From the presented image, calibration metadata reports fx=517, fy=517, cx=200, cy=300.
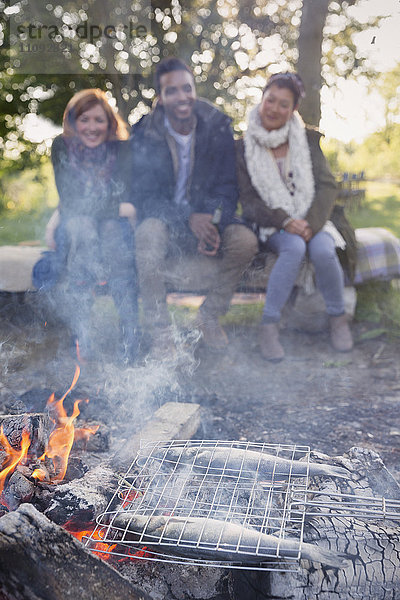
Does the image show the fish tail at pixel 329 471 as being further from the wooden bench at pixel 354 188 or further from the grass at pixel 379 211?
the wooden bench at pixel 354 188

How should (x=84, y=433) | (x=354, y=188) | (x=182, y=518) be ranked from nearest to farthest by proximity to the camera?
(x=182, y=518) < (x=84, y=433) < (x=354, y=188)

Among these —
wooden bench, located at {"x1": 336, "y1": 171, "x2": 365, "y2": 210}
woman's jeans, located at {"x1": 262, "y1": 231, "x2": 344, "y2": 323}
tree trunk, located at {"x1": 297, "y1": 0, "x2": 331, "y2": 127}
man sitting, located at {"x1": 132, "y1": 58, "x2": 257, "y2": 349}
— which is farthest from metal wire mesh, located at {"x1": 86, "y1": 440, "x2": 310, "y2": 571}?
wooden bench, located at {"x1": 336, "y1": 171, "x2": 365, "y2": 210}

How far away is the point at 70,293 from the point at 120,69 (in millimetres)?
3773

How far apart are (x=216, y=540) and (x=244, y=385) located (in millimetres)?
2127

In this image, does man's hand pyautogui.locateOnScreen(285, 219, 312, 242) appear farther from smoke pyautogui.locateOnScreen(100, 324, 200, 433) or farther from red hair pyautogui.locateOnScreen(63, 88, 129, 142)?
red hair pyautogui.locateOnScreen(63, 88, 129, 142)

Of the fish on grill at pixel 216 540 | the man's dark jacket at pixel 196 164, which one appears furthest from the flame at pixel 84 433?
the man's dark jacket at pixel 196 164

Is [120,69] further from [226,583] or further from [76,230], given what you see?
[226,583]

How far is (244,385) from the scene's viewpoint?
3688mm

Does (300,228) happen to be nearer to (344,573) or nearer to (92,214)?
(92,214)

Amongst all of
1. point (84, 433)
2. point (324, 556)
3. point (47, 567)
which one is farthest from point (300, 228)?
point (47, 567)

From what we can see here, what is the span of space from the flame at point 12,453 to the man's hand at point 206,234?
2.34 m

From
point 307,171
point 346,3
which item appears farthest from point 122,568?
point 346,3

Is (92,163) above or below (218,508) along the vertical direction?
above

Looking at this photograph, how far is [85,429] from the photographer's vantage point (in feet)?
8.61
